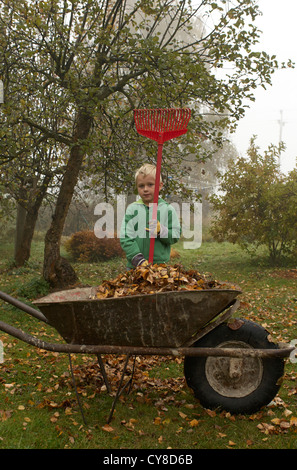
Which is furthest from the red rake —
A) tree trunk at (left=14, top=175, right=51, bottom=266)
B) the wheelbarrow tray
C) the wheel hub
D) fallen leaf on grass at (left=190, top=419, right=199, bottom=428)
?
tree trunk at (left=14, top=175, right=51, bottom=266)

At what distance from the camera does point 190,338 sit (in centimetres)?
300

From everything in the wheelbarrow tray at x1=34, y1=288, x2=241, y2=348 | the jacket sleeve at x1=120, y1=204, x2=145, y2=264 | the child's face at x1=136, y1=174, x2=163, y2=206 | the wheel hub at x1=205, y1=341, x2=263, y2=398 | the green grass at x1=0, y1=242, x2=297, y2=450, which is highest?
the child's face at x1=136, y1=174, x2=163, y2=206

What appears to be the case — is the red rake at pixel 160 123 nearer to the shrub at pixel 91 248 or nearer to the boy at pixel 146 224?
the boy at pixel 146 224

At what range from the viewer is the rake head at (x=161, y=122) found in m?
3.72

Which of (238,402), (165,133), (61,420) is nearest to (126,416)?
(61,420)

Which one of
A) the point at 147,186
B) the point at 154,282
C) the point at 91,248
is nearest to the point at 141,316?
the point at 154,282

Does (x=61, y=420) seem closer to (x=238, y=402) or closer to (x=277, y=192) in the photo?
(x=238, y=402)

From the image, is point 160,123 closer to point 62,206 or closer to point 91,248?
point 62,206

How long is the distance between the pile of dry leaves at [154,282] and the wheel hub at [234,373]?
19.3 inches

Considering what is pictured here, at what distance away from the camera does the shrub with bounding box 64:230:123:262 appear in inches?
516

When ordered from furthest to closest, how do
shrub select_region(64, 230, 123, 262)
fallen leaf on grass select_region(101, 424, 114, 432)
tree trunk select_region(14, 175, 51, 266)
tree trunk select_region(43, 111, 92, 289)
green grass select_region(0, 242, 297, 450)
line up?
shrub select_region(64, 230, 123, 262) < tree trunk select_region(14, 175, 51, 266) < tree trunk select_region(43, 111, 92, 289) < fallen leaf on grass select_region(101, 424, 114, 432) < green grass select_region(0, 242, 297, 450)

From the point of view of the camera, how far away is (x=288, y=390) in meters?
3.68

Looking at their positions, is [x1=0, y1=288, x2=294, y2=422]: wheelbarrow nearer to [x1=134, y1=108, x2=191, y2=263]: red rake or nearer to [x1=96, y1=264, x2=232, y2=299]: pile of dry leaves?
[x1=96, y1=264, x2=232, y2=299]: pile of dry leaves

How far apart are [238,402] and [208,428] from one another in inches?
11.8
